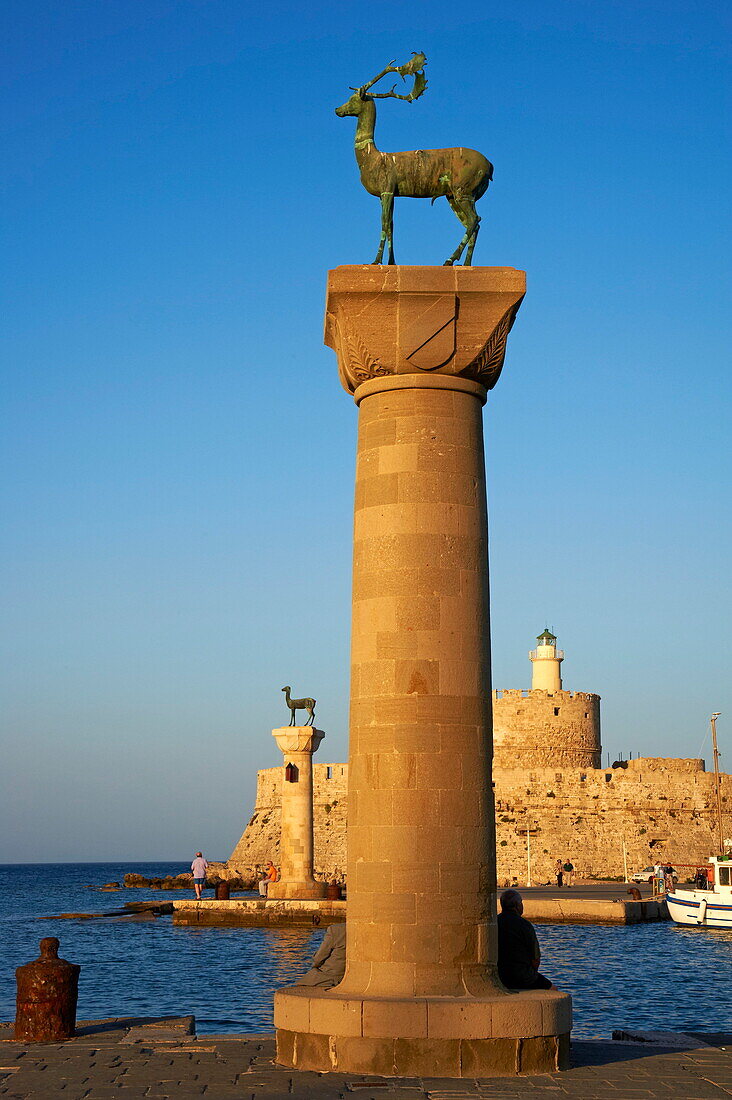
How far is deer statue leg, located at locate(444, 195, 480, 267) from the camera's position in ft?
34.8

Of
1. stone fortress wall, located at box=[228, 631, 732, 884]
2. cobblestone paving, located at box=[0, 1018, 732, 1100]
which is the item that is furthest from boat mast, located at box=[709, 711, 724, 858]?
cobblestone paving, located at box=[0, 1018, 732, 1100]

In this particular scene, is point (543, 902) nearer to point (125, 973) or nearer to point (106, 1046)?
point (125, 973)

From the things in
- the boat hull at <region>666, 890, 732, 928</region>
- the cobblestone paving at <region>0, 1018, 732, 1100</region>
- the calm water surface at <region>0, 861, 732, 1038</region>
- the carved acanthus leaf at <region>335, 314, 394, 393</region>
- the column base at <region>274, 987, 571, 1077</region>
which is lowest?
the calm water surface at <region>0, 861, 732, 1038</region>

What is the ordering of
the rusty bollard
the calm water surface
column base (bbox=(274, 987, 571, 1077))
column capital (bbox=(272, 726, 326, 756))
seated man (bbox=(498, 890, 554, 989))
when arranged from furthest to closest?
column capital (bbox=(272, 726, 326, 756))
the calm water surface
the rusty bollard
seated man (bbox=(498, 890, 554, 989))
column base (bbox=(274, 987, 571, 1077))

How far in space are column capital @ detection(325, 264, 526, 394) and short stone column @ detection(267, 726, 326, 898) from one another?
26.6m

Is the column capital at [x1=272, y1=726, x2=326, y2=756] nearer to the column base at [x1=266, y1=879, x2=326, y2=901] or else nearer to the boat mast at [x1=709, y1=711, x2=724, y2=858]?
the column base at [x1=266, y1=879, x2=326, y2=901]

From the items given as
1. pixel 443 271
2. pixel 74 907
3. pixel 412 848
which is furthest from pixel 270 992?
pixel 74 907

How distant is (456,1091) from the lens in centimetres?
814

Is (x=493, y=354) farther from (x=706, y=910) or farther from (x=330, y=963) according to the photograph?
(x=706, y=910)

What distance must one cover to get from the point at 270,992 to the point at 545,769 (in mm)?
38000

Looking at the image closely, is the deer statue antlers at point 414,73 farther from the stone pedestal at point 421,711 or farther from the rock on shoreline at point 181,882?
the rock on shoreline at point 181,882

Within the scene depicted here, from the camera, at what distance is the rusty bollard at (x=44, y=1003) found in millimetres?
10453

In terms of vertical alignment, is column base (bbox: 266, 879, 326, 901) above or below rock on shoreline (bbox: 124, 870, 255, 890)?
above

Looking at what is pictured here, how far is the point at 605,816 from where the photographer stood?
57438 millimetres
